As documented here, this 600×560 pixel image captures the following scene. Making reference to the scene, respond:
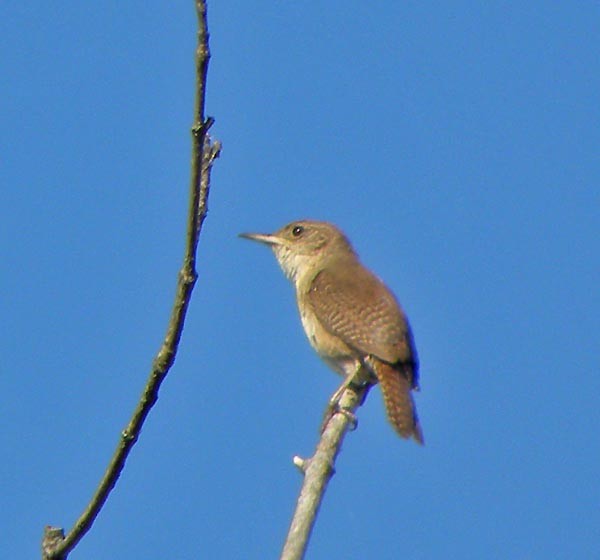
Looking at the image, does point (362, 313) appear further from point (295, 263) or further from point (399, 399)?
point (295, 263)

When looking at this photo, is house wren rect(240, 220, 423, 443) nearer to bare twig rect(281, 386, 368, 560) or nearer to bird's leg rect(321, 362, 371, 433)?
bird's leg rect(321, 362, 371, 433)

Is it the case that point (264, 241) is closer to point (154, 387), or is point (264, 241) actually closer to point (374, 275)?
point (374, 275)

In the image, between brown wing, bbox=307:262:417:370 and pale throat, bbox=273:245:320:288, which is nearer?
brown wing, bbox=307:262:417:370

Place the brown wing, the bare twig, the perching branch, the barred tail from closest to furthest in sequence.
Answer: the bare twig, the perching branch, the barred tail, the brown wing

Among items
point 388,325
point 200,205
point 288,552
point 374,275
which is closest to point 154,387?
point 200,205

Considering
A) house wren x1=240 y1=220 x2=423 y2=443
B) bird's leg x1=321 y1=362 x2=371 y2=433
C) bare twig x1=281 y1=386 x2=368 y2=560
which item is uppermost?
house wren x1=240 y1=220 x2=423 y2=443

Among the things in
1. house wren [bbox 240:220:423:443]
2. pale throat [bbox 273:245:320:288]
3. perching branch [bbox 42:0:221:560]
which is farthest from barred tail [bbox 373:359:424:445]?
perching branch [bbox 42:0:221:560]
